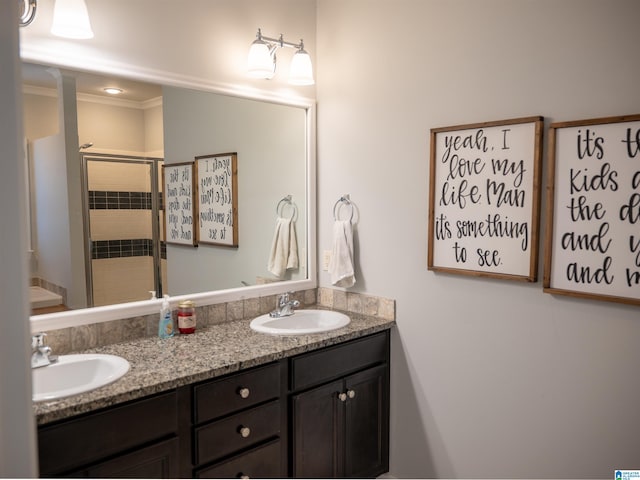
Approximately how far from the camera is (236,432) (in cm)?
189

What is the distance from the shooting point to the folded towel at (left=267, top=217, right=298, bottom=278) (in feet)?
8.96

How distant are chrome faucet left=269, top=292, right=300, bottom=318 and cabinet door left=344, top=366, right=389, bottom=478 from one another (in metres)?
0.47

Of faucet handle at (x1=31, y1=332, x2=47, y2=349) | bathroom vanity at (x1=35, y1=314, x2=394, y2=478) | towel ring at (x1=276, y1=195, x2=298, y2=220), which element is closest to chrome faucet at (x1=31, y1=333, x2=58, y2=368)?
faucet handle at (x1=31, y1=332, x2=47, y2=349)

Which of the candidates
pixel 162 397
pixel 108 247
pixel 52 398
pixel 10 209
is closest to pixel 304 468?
pixel 162 397

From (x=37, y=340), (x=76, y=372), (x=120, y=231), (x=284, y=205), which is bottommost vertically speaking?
(x=76, y=372)

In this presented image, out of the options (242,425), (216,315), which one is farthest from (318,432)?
(216,315)

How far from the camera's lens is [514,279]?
2.04 meters

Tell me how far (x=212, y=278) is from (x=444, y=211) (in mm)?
1139

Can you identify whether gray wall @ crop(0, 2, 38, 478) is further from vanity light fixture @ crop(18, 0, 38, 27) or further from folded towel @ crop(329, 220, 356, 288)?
folded towel @ crop(329, 220, 356, 288)

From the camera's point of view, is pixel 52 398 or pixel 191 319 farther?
pixel 191 319

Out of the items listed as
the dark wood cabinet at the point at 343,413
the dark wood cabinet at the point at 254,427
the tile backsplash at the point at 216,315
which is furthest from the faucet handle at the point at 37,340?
the dark wood cabinet at the point at 343,413

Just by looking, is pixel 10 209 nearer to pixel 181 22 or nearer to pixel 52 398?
pixel 52 398

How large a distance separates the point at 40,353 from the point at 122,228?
2.02ft

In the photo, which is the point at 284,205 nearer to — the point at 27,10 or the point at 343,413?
the point at 343,413
